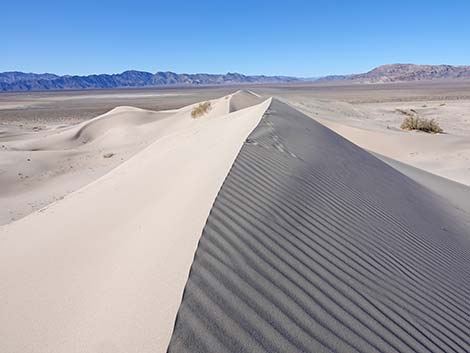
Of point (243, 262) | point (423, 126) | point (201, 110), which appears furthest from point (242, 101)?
point (243, 262)

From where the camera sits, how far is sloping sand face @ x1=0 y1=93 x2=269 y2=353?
271cm

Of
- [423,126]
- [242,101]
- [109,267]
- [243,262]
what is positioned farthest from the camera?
[242,101]

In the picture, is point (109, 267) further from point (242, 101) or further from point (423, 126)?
point (423, 126)

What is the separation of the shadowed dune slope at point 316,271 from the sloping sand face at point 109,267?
0.60 feet

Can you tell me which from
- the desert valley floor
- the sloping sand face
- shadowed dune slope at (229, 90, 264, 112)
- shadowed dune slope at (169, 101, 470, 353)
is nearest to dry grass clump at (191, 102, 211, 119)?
shadowed dune slope at (229, 90, 264, 112)

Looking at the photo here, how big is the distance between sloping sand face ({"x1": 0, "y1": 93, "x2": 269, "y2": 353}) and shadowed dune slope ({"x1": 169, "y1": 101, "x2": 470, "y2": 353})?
0.60ft

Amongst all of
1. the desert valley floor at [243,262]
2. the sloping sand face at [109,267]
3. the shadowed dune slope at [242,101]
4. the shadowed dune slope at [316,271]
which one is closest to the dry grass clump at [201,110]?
the shadowed dune slope at [242,101]

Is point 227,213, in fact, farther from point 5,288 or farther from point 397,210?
point 397,210

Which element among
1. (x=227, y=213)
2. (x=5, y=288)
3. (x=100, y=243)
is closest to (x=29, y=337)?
(x=5, y=288)

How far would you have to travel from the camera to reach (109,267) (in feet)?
12.1

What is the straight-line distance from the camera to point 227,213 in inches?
153

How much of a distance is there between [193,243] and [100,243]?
1436 mm

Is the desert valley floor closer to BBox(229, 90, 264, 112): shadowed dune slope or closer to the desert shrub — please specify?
BBox(229, 90, 264, 112): shadowed dune slope

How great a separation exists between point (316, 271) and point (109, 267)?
1615mm
